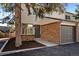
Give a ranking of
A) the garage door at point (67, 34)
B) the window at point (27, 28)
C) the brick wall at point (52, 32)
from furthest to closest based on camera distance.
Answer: the brick wall at point (52, 32) < the garage door at point (67, 34) < the window at point (27, 28)

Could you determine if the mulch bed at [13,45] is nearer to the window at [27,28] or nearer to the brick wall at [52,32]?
the window at [27,28]

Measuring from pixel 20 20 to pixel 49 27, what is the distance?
267 centimetres

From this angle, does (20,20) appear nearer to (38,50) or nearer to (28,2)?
(28,2)

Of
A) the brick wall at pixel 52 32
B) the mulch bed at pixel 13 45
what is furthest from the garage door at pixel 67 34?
the mulch bed at pixel 13 45

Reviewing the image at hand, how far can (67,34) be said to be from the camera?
317 inches

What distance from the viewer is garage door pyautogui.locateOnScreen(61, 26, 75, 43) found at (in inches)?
318

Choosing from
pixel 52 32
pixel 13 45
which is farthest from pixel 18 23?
pixel 52 32

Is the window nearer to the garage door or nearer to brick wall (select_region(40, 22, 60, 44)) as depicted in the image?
brick wall (select_region(40, 22, 60, 44))

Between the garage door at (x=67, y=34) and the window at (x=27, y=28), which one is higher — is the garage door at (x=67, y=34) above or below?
below

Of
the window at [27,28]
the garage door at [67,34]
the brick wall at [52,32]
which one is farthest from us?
the brick wall at [52,32]

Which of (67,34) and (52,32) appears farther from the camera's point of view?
(52,32)

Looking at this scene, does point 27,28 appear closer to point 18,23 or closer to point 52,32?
point 18,23

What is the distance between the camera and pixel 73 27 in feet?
27.8

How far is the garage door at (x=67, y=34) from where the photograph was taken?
318 inches
